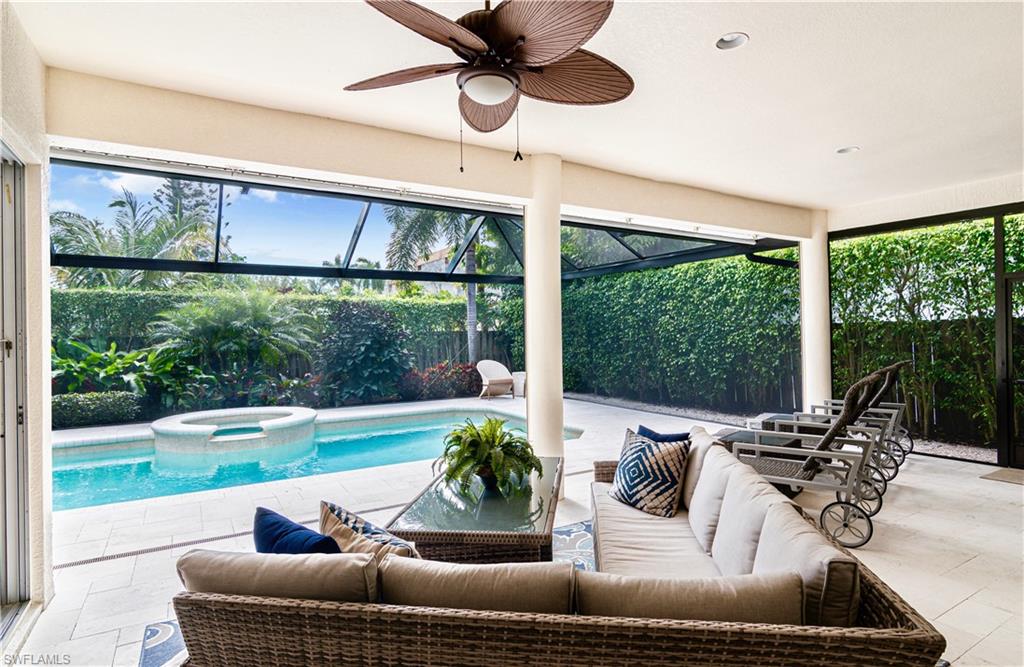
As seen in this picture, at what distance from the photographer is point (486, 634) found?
1207 mm

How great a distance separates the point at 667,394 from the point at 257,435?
6.50 meters

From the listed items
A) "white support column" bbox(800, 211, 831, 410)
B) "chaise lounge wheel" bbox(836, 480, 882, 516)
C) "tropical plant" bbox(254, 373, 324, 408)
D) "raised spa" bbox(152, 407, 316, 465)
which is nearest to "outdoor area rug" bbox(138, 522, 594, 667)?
"chaise lounge wheel" bbox(836, 480, 882, 516)

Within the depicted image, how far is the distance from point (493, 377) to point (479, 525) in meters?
6.57

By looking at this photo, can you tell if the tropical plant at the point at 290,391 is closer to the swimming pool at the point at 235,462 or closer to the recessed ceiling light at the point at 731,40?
the swimming pool at the point at 235,462

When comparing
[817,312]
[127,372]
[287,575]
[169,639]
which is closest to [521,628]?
[287,575]

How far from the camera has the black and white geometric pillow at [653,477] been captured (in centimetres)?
275

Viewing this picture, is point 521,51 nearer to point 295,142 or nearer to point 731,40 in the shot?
point 731,40

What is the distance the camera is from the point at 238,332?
8641 mm

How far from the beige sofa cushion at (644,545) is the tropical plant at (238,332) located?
740 centimetres

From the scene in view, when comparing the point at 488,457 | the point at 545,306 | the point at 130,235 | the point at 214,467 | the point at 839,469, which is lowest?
the point at 214,467

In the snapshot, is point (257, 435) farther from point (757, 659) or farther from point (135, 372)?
point (757, 659)

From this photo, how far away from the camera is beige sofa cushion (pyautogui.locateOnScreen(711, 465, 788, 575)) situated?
1788 millimetres

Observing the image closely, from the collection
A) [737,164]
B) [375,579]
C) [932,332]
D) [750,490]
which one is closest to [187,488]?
[375,579]

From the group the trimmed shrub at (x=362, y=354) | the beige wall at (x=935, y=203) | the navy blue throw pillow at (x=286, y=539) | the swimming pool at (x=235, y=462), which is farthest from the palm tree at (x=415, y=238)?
the navy blue throw pillow at (x=286, y=539)
